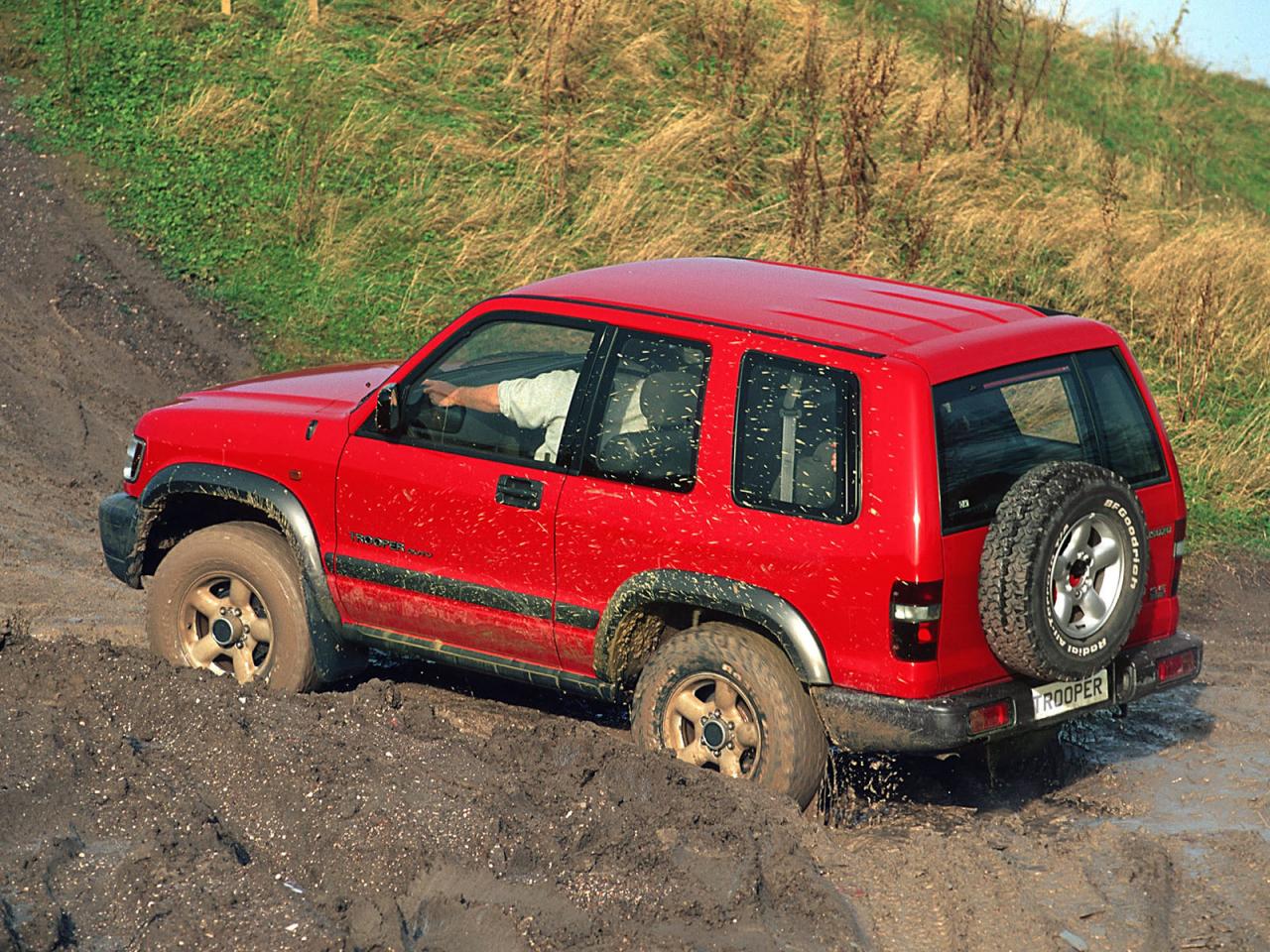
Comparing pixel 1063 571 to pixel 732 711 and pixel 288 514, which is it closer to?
pixel 732 711

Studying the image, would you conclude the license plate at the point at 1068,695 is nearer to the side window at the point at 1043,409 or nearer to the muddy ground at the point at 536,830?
the muddy ground at the point at 536,830

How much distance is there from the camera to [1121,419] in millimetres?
6004

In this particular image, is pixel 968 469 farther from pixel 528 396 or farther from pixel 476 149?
pixel 476 149

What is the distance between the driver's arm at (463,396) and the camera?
6.28 metres

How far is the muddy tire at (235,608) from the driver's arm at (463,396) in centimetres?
93

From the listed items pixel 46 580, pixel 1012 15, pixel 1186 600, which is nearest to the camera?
pixel 46 580

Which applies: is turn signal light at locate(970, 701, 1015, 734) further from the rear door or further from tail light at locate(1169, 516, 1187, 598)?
tail light at locate(1169, 516, 1187, 598)

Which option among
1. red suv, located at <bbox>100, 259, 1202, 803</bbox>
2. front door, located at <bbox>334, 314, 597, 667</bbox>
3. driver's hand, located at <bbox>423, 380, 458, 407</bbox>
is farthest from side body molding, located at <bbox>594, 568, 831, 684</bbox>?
driver's hand, located at <bbox>423, 380, 458, 407</bbox>

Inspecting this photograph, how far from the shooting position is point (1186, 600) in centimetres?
934

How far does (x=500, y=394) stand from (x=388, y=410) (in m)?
0.42

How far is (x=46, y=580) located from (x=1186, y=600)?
6108 mm

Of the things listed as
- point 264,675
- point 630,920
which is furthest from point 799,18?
point 630,920

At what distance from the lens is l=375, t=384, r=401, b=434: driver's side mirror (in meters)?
6.30

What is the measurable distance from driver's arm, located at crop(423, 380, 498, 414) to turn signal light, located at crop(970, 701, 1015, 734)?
6.81ft
